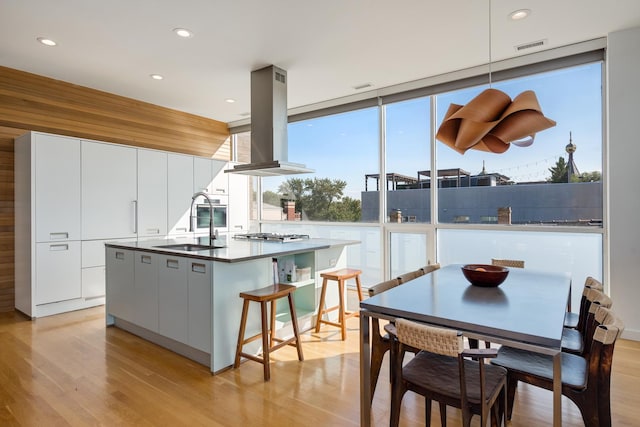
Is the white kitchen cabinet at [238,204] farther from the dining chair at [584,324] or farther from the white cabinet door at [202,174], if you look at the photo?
the dining chair at [584,324]

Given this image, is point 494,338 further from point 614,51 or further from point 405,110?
point 405,110

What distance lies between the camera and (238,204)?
6.29 m

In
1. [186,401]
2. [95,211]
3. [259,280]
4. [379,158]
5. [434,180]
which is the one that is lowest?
[186,401]

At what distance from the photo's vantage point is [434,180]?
460 cm

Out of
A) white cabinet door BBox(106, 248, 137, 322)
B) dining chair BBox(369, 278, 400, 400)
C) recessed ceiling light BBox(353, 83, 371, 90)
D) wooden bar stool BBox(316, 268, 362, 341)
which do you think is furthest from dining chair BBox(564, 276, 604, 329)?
white cabinet door BBox(106, 248, 137, 322)

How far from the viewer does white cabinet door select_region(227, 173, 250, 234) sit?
616cm

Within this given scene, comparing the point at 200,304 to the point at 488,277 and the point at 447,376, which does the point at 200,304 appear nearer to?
the point at 447,376

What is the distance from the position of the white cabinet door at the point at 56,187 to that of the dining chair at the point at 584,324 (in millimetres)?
4878

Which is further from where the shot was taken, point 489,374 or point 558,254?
point 558,254

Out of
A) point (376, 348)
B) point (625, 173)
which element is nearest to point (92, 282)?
point (376, 348)

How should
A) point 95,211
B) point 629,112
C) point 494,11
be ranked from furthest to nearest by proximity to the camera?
point 95,211, point 629,112, point 494,11

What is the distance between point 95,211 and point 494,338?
182 inches

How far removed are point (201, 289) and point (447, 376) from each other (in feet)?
6.00

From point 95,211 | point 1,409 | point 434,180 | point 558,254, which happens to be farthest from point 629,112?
point 95,211
